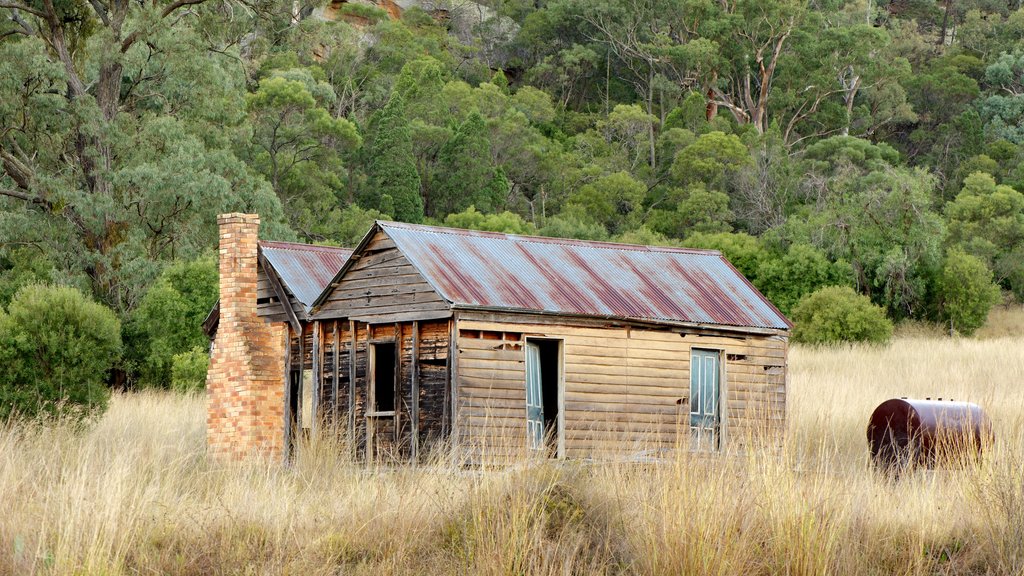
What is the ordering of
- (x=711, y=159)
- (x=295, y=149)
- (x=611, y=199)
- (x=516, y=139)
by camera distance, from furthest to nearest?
(x=516, y=139) → (x=611, y=199) → (x=711, y=159) → (x=295, y=149)

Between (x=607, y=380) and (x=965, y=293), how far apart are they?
2452 centimetres

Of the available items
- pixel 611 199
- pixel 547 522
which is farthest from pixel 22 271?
pixel 547 522

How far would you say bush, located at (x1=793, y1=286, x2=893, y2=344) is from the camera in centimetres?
3475

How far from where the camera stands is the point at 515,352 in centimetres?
1758

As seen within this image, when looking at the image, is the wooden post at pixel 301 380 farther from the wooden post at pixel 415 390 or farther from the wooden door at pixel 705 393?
the wooden door at pixel 705 393

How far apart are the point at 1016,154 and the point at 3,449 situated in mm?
52855

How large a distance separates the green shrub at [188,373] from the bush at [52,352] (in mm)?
8108

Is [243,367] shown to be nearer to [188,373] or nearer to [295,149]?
[188,373]

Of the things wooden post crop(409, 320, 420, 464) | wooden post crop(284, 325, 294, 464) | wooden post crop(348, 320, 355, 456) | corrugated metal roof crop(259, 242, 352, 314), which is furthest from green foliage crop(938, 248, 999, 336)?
wooden post crop(409, 320, 420, 464)

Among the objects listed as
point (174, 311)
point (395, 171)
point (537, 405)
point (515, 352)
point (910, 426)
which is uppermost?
point (395, 171)

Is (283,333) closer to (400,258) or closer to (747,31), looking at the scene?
(400,258)

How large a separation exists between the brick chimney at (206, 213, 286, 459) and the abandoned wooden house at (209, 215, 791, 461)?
71 millimetres

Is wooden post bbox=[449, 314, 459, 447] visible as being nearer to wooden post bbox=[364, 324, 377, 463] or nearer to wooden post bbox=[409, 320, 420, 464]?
wooden post bbox=[409, 320, 420, 464]

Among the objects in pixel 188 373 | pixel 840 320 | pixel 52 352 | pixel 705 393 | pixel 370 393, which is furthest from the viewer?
pixel 840 320
